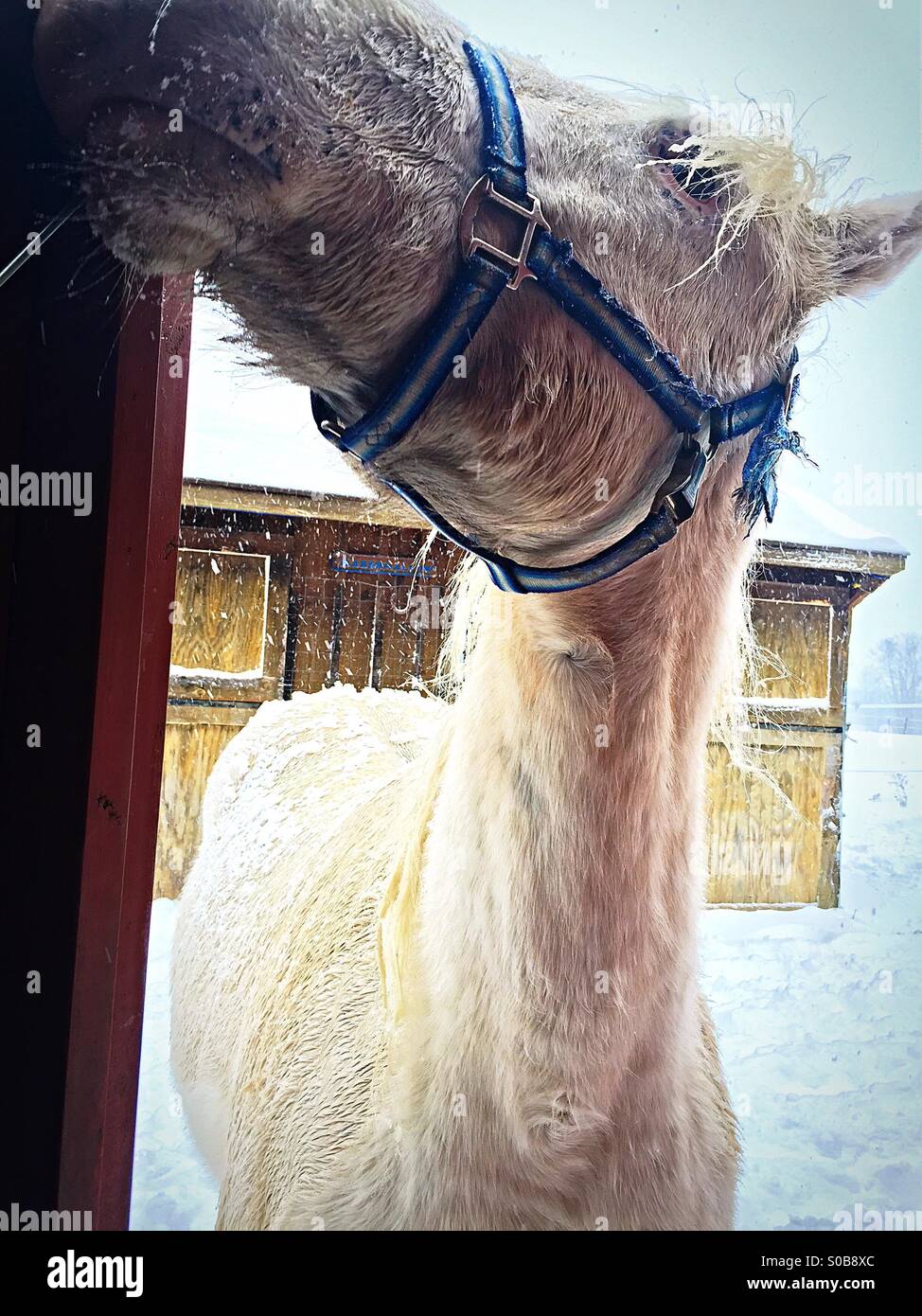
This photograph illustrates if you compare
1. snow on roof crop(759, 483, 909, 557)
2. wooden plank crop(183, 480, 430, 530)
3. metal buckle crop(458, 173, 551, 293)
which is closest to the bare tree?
snow on roof crop(759, 483, 909, 557)

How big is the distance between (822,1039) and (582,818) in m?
2.61

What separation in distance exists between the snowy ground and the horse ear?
3.62ft

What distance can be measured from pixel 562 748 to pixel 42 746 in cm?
50

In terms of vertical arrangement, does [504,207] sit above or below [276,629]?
above

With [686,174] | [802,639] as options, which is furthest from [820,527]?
[686,174]

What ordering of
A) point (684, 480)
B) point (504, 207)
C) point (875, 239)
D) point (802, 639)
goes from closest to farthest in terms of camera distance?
point (504, 207) < point (684, 480) < point (875, 239) < point (802, 639)

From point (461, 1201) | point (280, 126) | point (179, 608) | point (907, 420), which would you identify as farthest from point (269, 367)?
point (179, 608)

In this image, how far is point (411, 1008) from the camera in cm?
93

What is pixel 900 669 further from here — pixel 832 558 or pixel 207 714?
pixel 207 714

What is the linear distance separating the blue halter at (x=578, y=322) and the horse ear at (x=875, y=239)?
11cm

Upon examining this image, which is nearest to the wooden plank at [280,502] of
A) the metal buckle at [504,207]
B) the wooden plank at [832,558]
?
the wooden plank at [832,558]

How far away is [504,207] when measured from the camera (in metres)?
0.62

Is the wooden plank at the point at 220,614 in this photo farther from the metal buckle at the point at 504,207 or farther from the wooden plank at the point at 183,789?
the metal buckle at the point at 504,207

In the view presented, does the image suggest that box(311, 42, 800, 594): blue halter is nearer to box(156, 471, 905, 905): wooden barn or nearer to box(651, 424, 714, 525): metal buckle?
box(651, 424, 714, 525): metal buckle
